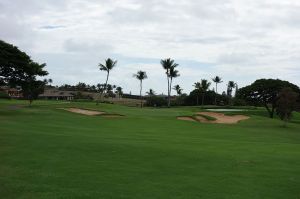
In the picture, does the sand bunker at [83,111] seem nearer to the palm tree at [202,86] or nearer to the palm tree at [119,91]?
the palm tree at [202,86]

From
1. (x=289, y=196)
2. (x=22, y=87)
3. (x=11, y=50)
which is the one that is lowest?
(x=289, y=196)

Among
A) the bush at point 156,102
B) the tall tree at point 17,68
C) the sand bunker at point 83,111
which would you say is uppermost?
the tall tree at point 17,68

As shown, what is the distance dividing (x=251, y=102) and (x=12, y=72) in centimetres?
5345

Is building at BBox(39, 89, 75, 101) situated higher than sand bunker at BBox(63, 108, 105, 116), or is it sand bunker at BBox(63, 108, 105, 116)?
building at BBox(39, 89, 75, 101)

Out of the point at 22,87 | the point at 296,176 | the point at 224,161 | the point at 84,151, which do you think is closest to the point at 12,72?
the point at 22,87

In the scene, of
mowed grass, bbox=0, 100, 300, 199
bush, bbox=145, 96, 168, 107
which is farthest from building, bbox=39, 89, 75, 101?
mowed grass, bbox=0, 100, 300, 199

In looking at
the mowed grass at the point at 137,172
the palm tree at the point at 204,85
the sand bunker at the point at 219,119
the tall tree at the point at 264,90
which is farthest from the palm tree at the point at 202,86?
the mowed grass at the point at 137,172

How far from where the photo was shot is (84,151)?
53.7 ft

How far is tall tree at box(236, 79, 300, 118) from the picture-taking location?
84.3 meters

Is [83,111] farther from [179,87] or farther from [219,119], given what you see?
[179,87]

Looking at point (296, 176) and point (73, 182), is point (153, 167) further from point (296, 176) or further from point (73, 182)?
point (296, 176)

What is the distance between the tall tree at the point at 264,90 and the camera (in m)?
84.3

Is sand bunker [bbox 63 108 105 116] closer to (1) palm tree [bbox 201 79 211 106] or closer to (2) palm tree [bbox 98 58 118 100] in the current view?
(2) palm tree [bbox 98 58 118 100]

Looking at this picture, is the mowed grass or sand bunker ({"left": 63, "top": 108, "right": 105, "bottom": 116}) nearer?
the mowed grass
